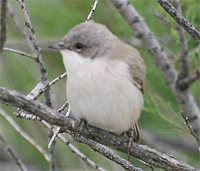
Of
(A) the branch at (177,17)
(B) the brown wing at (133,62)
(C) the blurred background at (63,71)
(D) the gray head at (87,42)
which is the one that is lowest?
(C) the blurred background at (63,71)

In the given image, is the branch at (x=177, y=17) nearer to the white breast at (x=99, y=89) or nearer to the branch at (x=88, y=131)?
the white breast at (x=99, y=89)

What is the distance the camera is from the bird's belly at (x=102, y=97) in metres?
2.64

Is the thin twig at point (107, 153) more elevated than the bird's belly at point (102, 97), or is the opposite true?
the bird's belly at point (102, 97)

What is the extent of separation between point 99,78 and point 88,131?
1.26 ft

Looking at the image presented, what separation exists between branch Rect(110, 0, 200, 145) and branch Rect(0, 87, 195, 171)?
3.96 feet

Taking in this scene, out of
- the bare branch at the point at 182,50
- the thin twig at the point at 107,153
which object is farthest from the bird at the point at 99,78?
the bare branch at the point at 182,50

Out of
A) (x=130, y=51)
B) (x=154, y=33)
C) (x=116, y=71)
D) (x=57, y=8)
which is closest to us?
(x=116, y=71)

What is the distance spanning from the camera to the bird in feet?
8.71

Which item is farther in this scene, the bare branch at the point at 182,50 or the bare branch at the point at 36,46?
the bare branch at the point at 182,50

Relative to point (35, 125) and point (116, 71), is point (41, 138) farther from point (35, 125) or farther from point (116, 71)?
point (116, 71)

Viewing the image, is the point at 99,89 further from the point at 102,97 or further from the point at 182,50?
the point at 182,50

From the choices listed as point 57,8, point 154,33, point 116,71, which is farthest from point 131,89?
point 57,8

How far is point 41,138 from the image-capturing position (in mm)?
4680

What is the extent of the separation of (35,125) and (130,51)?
2103 mm
